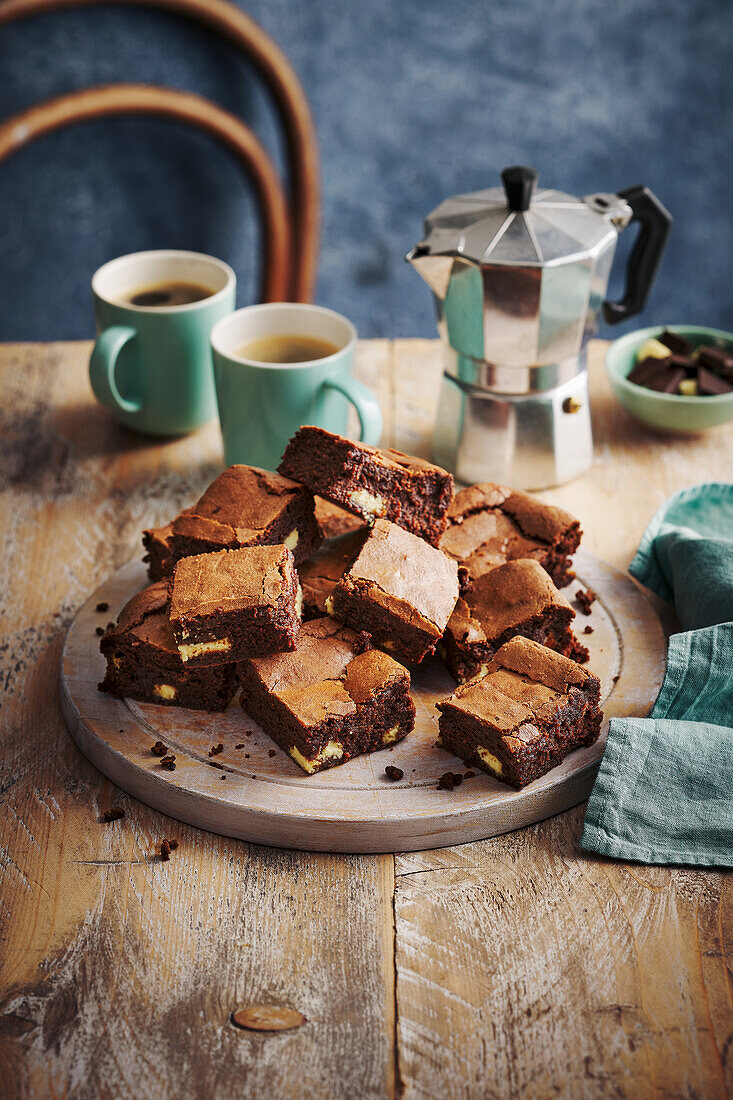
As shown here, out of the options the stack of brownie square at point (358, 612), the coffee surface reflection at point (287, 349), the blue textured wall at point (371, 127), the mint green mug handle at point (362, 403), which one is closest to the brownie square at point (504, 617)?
the stack of brownie square at point (358, 612)

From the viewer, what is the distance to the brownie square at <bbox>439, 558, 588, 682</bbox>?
1486mm

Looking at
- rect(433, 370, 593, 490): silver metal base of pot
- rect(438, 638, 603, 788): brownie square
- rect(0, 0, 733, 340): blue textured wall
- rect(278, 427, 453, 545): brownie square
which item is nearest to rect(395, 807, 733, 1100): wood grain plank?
rect(438, 638, 603, 788): brownie square

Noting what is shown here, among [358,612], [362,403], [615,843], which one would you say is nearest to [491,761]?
[615,843]

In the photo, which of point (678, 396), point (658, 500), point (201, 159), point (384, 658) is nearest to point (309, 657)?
point (384, 658)

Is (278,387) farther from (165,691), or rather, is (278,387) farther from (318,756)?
(318,756)

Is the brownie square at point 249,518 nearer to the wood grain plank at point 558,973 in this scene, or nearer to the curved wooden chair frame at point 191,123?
the wood grain plank at point 558,973

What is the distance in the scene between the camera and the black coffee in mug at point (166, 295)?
2.16 metres

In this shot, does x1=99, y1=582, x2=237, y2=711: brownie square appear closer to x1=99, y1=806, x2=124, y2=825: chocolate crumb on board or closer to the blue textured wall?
x1=99, y1=806, x2=124, y2=825: chocolate crumb on board

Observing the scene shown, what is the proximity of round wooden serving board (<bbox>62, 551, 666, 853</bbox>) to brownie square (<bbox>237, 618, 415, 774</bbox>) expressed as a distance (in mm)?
24

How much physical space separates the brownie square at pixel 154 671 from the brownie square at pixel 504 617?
34cm

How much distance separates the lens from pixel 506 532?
167 cm

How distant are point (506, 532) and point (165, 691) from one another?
2.01 ft

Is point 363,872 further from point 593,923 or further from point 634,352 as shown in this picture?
point 634,352

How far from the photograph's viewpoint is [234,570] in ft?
4.72
